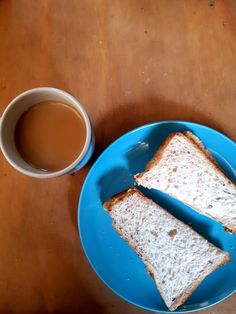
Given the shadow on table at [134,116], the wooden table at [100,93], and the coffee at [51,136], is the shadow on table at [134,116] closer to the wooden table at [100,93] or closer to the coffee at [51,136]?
the wooden table at [100,93]

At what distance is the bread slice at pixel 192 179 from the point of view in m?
0.91

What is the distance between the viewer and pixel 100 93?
101 cm

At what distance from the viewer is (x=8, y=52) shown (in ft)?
3.43

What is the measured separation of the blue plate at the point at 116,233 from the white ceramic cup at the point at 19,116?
0.41 feet

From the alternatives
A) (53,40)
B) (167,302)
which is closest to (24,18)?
(53,40)

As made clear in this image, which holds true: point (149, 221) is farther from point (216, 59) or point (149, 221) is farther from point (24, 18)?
point (24, 18)

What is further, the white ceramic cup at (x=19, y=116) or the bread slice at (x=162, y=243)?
the bread slice at (x=162, y=243)

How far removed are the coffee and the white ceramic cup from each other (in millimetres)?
16

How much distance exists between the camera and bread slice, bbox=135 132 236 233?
0.91m

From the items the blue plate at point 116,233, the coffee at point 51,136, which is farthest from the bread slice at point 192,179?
the coffee at point 51,136

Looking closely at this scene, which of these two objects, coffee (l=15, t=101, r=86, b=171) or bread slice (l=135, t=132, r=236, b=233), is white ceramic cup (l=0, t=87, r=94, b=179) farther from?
bread slice (l=135, t=132, r=236, b=233)

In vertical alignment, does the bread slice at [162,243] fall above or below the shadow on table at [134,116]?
below

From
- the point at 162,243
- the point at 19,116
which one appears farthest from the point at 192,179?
the point at 19,116

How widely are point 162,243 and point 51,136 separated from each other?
0.41 metres
